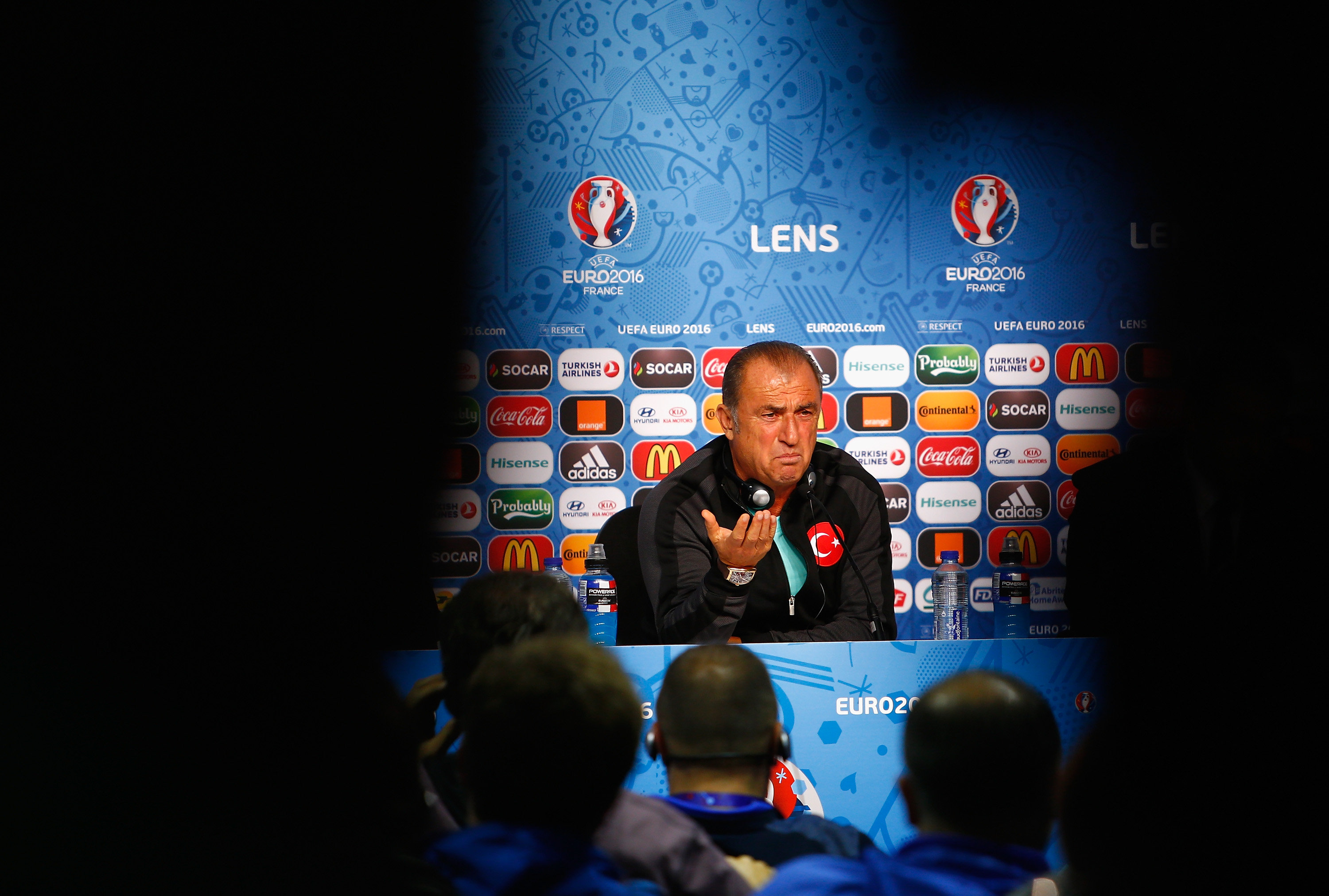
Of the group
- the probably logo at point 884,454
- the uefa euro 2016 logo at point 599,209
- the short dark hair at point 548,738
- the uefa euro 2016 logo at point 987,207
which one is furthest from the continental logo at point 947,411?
the short dark hair at point 548,738

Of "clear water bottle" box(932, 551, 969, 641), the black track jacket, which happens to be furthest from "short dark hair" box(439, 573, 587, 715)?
"clear water bottle" box(932, 551, 969, 641)

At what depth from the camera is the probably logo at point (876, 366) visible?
3580 millimetres

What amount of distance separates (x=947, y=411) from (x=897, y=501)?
15.8 inches

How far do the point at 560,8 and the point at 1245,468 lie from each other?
2.82m

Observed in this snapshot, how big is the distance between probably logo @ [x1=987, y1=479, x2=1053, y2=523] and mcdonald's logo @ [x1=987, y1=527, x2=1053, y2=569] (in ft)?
0.12

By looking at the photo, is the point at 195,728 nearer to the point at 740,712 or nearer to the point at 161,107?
the point at 740,712

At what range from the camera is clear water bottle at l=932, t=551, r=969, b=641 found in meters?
2.87

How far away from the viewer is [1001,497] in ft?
11.9

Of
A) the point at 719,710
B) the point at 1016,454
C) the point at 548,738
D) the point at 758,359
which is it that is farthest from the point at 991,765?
the point at 1016,454

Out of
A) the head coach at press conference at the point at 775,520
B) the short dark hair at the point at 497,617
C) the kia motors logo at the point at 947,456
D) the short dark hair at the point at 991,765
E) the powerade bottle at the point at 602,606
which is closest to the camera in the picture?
the short dark hair at the point at 991,765

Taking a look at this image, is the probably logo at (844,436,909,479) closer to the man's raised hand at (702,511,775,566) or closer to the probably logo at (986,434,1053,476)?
the probably logo at (986,434,1053,476)

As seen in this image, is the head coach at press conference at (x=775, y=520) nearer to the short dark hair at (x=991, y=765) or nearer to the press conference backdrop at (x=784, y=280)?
the press conference backdrop at (x=784, y=280)

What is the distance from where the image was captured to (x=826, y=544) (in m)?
2.92

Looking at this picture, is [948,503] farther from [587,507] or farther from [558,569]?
[558,569]
